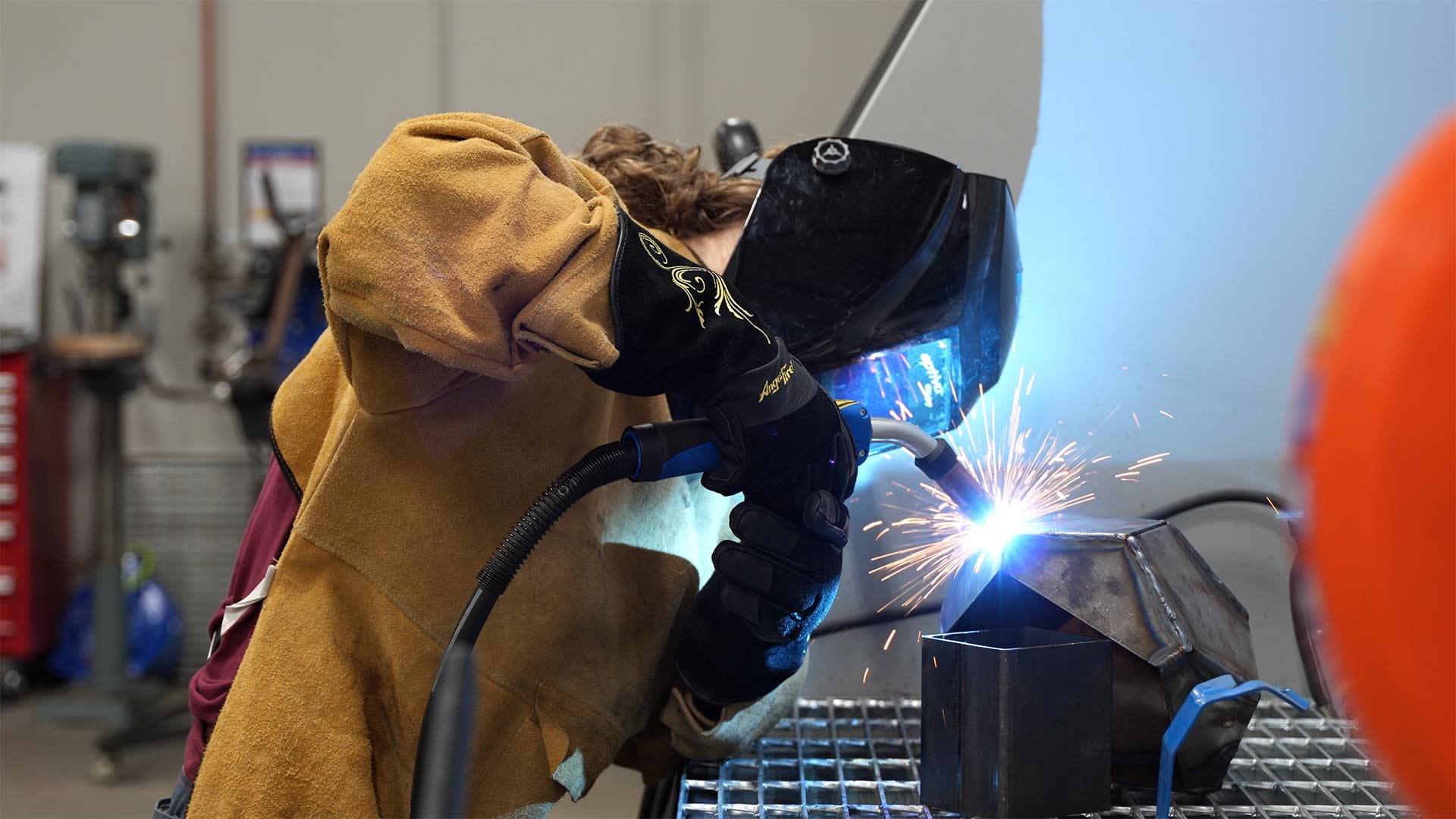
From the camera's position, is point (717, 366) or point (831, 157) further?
point (831, 157)

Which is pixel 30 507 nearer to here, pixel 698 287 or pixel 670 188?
pixel 670 188

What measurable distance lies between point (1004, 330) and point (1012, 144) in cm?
26

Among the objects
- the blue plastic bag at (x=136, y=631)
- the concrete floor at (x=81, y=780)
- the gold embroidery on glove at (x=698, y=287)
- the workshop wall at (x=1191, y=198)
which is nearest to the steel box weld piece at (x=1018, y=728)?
the gold embroidery on glove at (x=698, y=287)

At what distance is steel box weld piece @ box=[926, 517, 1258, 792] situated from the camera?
33.1 inches

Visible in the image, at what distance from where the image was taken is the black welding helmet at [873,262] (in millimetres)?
1009

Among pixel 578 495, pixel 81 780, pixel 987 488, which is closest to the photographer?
pixel 578 495

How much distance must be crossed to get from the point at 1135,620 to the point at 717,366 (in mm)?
385

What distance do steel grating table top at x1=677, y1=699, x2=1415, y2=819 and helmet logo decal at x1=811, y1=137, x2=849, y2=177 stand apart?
536 millimetres

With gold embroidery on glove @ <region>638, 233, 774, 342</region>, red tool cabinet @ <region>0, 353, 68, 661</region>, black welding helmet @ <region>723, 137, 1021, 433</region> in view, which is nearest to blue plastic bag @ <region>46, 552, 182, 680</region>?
red tool cabinet @ <region>0, 353, 68, 661</region>

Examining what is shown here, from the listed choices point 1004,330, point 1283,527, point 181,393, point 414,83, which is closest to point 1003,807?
point 1004,330

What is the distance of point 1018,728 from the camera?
2.52ft

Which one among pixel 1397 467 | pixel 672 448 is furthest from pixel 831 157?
pixel 1397 467

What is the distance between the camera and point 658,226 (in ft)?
3.43

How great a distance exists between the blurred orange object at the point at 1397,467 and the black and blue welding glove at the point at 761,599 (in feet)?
1.78
